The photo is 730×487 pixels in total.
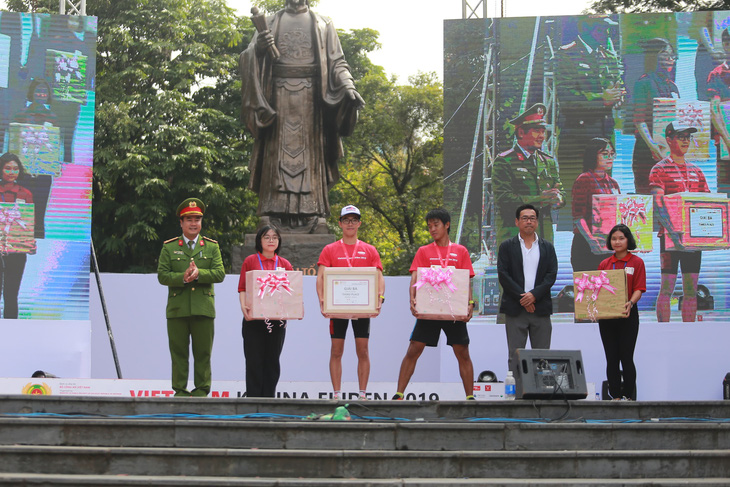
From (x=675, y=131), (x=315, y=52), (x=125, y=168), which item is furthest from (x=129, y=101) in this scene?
(x=675, y=131)

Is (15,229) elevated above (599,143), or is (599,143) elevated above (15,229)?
(599,143)

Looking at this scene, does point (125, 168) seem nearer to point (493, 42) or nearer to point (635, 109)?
point (493, 42)

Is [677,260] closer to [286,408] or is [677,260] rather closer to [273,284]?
[273,284]

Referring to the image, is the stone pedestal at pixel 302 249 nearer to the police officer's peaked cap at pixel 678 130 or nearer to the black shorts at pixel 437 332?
the black shorts at pixel 437 332

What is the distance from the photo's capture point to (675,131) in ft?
39.3

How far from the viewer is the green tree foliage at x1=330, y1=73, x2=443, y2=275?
24.9 metres

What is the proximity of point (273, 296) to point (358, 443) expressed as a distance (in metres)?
2.09

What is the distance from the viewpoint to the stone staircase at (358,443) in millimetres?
5262

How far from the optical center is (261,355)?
7.56 metres

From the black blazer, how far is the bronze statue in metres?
3.48

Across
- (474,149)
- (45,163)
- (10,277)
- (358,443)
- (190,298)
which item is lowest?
(358,443)

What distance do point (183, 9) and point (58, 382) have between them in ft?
46.6

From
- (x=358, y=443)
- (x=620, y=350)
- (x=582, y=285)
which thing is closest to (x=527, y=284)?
(x=582, y=285)

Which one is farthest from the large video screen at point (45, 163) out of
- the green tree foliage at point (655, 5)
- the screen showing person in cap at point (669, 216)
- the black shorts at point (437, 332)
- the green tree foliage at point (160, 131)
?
the green tree foliage at point (655, 5)
